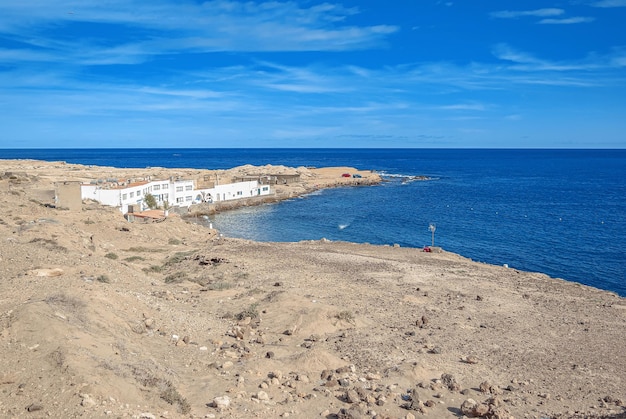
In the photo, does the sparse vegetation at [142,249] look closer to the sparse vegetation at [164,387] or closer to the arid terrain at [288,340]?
the arid terrain at [288,340]

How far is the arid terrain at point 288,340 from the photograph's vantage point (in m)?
12.2

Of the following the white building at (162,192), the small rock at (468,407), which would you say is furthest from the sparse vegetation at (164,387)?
the white building at (162,192)

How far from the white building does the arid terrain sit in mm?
24879

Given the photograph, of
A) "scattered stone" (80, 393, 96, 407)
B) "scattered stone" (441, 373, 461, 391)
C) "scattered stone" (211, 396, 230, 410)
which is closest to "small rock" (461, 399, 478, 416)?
"scattered stone" (441, 373, 461, 391)

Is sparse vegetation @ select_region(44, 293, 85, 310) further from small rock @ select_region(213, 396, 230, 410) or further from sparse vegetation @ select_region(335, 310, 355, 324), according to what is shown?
sparse vegetation @ select_region(335, 310, 355, 324)

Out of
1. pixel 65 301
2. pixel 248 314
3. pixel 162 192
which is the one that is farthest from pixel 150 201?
pixel 65 301

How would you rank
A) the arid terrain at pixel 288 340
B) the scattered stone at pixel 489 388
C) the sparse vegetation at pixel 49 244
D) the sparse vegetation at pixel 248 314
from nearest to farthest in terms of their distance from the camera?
the arid terrain at pixel 288 340 < the scattered stone at pixel 489 388 < the sparse vegetation at pixel 248 314 < the sparse vegetation at pixel 49 244

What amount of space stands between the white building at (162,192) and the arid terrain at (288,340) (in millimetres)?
24879

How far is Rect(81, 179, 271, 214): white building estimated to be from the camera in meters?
55.0

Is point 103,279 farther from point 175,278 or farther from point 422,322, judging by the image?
point 422,322

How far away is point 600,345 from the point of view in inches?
745

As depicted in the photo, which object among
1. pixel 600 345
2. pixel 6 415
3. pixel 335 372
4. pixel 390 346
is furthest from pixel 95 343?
pixel 600 345

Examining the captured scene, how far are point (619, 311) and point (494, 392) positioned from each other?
13.4m

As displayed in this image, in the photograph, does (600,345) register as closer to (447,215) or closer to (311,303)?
(311,303)
